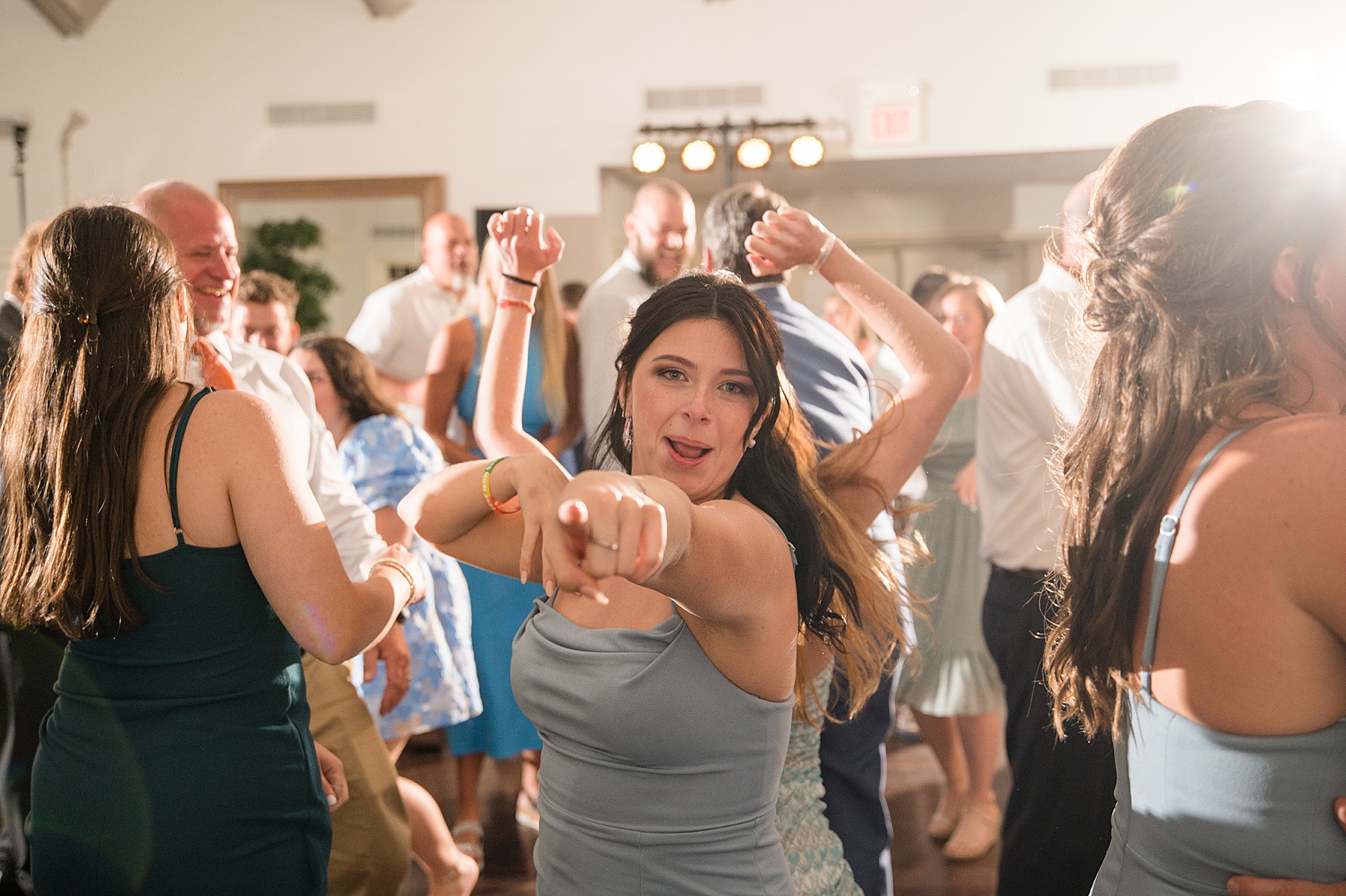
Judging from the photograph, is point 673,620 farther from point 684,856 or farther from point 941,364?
point 941,364

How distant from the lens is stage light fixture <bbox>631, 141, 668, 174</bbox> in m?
6.23

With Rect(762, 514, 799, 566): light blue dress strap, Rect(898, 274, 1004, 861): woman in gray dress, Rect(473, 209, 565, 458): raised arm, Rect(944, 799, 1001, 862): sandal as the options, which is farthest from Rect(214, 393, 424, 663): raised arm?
Rect(944, 799, 1001, 862): sandal

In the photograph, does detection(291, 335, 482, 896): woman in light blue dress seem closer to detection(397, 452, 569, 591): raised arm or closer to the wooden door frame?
detection(397, 452, 569, 591): raised arm

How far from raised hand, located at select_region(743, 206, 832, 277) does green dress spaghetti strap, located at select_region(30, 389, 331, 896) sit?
81 centimetres

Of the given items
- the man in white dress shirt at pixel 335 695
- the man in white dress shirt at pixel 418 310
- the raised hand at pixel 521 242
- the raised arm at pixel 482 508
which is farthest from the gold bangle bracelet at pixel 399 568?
the man in white dress shirt at pixel 418 310

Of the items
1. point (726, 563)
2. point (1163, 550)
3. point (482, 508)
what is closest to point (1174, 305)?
point (1163, 550)

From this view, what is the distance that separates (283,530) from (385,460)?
1.43 m

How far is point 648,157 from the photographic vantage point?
628cm

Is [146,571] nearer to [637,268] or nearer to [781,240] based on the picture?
[781,240]

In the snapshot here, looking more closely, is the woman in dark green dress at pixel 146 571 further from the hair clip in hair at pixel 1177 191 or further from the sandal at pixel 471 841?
the sandal at pixel 471 841

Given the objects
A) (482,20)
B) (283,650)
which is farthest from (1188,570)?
(482,20)

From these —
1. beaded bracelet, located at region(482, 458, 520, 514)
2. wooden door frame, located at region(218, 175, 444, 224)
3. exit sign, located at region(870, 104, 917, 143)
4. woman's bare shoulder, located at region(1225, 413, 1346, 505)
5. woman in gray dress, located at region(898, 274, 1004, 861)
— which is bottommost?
woman in gray dress, located at region(898, 274, 1004, 861)

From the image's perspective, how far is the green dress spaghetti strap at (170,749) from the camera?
1.29 metres

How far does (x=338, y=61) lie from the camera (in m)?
6.86
